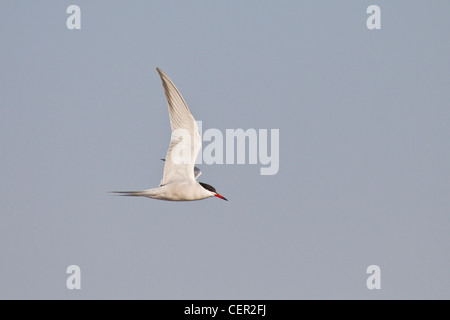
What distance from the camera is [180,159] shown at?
2089cm

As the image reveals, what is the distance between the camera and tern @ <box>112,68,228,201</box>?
19.9 meters

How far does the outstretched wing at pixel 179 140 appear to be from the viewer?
1978 centimetres

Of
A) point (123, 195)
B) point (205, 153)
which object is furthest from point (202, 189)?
point (123, 195)

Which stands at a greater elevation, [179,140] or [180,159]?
[179,140]

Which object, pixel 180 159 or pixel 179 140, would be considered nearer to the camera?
pixel 179 140

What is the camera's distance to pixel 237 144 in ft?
76.9

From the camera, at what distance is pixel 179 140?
20.6m

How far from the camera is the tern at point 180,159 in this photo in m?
19.9

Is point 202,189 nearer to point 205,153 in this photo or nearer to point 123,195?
point 205,153

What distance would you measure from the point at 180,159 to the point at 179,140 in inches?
21.8
